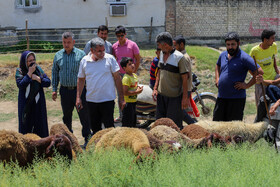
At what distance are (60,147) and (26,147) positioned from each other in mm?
372

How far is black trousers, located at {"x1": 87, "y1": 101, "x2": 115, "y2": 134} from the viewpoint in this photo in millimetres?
6574

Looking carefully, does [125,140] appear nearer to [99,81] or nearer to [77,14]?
[99,81]

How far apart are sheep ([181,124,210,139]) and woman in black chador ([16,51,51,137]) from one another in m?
2.55

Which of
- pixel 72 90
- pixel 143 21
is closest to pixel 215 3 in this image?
pixel 143 21

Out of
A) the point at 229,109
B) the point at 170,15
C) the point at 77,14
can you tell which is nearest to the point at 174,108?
the point at 229,109

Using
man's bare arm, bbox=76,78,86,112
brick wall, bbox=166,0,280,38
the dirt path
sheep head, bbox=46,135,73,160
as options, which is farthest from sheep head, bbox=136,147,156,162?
brick wall, bbox=166,0,280,38

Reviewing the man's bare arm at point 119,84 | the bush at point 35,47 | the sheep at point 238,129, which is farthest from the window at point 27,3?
the sheep at point 238,129

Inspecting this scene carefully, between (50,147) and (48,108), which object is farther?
(48,108)

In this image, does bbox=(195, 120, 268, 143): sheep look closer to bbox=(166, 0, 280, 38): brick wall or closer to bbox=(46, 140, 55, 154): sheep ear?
bbox=(46, 140, 55, 154): sheep ear

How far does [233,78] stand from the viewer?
6.28 m

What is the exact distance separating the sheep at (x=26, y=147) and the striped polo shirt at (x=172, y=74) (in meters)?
2.50

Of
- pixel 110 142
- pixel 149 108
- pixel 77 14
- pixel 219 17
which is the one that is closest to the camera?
pixel 110 142

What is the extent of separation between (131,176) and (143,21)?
18.4 metres

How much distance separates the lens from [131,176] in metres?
3.57
